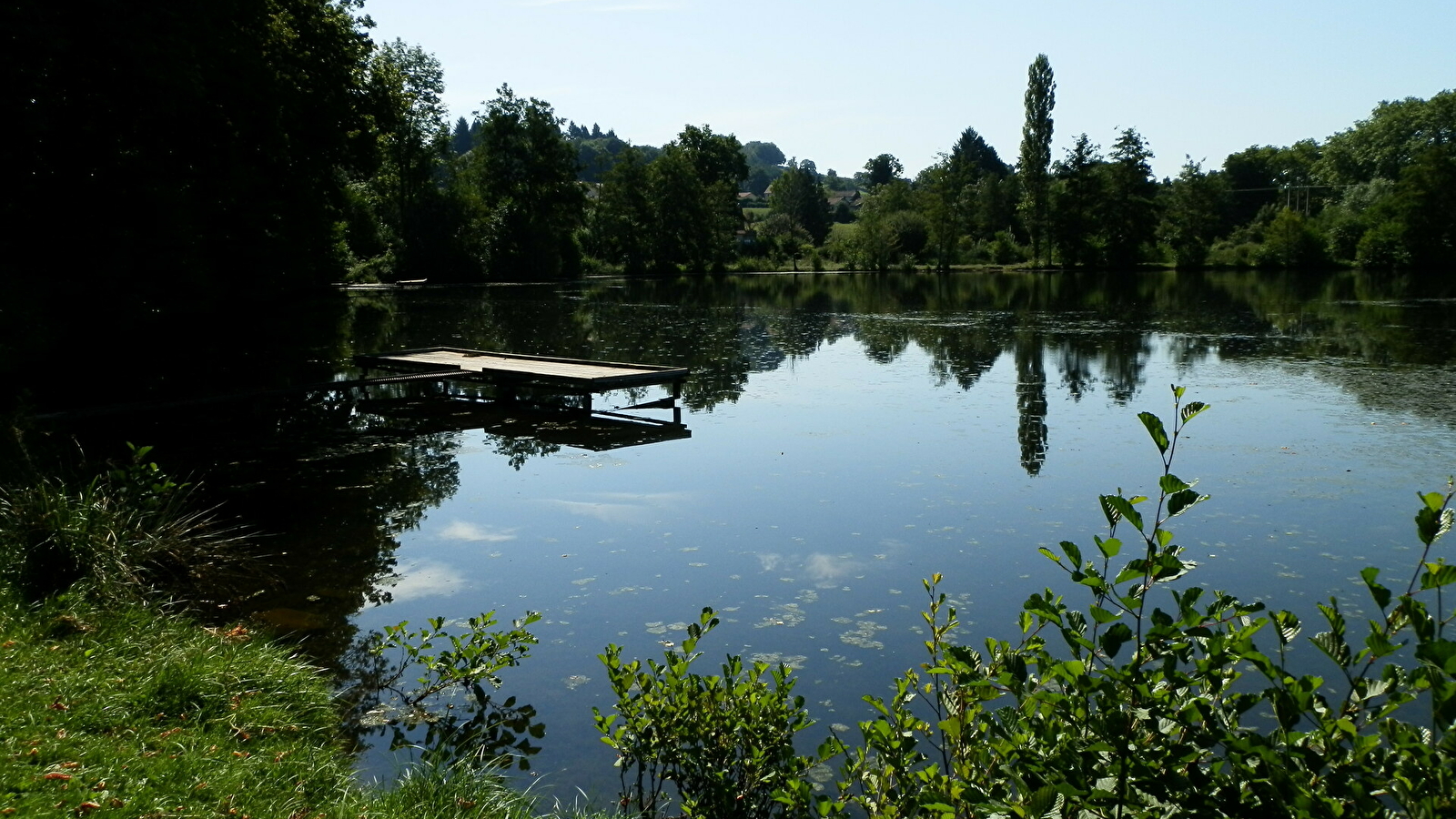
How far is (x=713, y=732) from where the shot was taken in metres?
3.98

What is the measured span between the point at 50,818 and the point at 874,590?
4.95m

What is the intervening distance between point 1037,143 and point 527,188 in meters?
31.6

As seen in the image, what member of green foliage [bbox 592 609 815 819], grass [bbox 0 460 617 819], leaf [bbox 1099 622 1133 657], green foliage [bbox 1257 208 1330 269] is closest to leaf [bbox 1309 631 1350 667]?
leaf [bbox 1099 622 1133 657]

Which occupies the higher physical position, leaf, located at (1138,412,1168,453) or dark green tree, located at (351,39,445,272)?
dark green tree, located at (351,39,445,272)

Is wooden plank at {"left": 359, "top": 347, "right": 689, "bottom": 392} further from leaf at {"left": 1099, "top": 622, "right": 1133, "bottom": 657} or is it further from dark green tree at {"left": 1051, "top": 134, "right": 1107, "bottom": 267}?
dark green tree at {"left": 1051, "top": 134, "right": 1107, "bottom": 267}

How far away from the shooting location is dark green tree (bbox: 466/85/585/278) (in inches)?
2287

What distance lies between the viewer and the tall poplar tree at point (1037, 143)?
6450 centimetres

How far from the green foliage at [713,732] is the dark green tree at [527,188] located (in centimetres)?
5553

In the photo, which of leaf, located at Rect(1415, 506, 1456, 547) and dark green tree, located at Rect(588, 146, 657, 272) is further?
dark green tree, located at Rect(588, 146, 657, 272)

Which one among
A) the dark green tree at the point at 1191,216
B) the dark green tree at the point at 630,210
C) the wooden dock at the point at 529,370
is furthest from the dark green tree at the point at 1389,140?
the wooden dock at the point at 529,370

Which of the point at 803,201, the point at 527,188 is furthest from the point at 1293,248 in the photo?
the point at 527,188

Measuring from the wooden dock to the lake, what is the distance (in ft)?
1.72

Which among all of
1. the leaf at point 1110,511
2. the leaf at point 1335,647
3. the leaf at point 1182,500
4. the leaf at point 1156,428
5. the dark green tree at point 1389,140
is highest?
the dark green tree at point 1389,140

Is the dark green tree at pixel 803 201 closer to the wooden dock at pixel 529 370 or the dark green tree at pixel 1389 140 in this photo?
the dark green tree at pixel 1389 140
